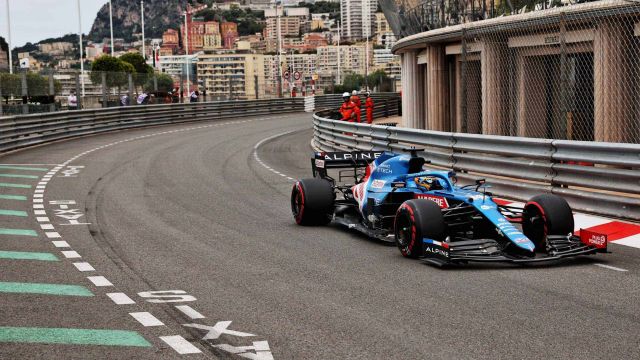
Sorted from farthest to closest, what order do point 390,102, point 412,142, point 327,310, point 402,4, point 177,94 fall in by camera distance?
point 390,102 → point 177,94 → point 402,4 → point 412,142 → point 327,310

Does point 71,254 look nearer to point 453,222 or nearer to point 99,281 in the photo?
point 99,281

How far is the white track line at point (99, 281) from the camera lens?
852 centimetres

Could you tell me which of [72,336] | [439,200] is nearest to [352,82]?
[439,200]

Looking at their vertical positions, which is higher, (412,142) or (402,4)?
(402,4)

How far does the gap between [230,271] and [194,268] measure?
0.41 m

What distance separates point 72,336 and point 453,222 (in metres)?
4.09

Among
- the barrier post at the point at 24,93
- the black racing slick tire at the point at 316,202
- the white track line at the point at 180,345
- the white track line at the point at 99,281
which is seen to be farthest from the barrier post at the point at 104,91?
the white track line at the point at 180,345

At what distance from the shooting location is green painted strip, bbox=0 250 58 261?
10047 millimetres

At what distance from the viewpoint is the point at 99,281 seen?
341 inches

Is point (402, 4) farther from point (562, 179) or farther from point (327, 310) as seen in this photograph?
point (327, 310)

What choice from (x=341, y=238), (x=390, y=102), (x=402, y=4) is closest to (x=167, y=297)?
(x=341, y=238)

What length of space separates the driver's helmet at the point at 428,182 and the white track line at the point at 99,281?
334cm

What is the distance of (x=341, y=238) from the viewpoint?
11055mm

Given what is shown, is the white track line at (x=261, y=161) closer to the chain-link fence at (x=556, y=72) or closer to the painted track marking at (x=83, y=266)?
the chain-link fence at (x=556, y=72)
